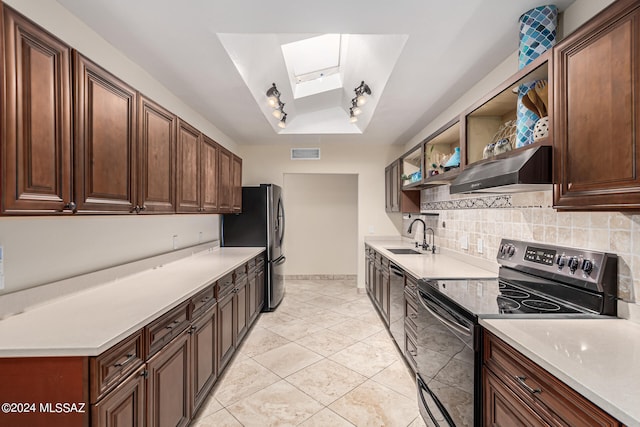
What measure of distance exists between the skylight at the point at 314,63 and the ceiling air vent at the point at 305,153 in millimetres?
1354

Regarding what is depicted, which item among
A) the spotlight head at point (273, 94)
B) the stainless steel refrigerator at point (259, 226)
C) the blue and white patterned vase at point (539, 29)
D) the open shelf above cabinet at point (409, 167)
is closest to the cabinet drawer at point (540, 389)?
the blue and white patterned vase at point (539, 29)

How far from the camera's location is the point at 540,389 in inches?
41.3

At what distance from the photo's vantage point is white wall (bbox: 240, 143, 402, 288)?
4.95m

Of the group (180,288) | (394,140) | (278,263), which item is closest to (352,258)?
(278,263)

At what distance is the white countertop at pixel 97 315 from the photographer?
108 centimetres

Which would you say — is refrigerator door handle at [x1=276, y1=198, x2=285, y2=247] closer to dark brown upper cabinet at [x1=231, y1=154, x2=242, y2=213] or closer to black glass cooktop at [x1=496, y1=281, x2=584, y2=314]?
dark brown upper cabinet at [x1=231, y1=154, x2=242, y2=213]

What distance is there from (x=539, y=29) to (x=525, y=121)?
49 cm

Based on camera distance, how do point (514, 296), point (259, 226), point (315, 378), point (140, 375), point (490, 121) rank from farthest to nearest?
point (259, 226), point (315, 378), point (490, 121), point (514, 296), point (140, 375)

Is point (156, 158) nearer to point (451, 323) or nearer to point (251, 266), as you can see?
point (251, 266)

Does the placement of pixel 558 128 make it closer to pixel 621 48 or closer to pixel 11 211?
pixel 621 48

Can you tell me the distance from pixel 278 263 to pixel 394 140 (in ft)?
8.55

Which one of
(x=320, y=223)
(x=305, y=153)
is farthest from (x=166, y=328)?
(x=320, y=223)

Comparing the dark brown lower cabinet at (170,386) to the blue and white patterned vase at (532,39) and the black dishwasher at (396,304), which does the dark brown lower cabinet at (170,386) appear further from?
the blue and white patterned vase at (532,39)

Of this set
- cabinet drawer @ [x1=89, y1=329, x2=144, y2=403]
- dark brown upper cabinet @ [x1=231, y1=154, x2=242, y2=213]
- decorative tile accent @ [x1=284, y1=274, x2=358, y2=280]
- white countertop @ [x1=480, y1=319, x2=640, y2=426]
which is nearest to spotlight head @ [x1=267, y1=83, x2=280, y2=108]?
dark brown upper cabinet @ [x1=231, y1=154, x2=242, y2=213]
